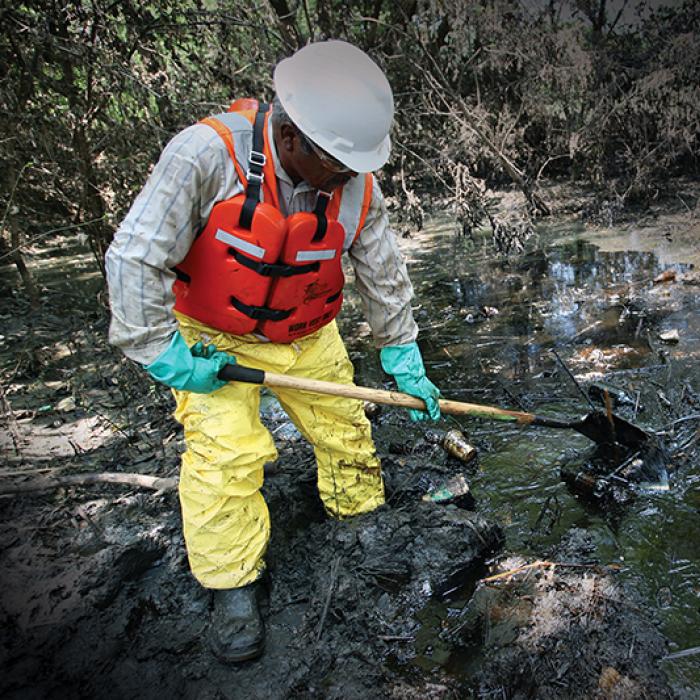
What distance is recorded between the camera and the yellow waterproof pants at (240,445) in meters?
2.16

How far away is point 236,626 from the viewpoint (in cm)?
214

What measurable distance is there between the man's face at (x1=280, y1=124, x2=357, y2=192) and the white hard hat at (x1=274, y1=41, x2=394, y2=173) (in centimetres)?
6

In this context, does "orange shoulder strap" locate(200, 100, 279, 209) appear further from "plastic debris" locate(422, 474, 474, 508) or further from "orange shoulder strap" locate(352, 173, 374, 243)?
"plastic debris" locate(422, 474, 474, 508)

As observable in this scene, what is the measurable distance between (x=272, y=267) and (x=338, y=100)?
0.65 m

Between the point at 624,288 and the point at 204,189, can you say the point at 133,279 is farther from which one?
the point at 624,288

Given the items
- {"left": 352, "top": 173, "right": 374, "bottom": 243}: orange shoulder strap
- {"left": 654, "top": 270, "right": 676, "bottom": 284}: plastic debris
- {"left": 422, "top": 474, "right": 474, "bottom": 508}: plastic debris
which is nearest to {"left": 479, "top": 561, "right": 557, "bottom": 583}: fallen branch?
{"left": 422, "top": 474, "right": 474, "bottom": 508}: plastic debris

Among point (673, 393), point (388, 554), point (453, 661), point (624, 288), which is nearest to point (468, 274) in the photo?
point (624, 288)

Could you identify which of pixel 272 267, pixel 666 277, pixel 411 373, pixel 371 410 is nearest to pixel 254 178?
pixel 272 267

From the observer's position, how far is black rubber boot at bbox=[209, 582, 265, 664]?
2.09m

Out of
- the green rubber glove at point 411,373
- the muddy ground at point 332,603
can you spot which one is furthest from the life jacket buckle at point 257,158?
the muddy ground at point 332,603

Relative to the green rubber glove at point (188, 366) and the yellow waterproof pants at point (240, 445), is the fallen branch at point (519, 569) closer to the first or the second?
the yellow waterproof pants at point (240, 445)

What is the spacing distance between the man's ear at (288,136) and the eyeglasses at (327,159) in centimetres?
7

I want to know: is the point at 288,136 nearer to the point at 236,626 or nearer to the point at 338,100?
the point at 338,100

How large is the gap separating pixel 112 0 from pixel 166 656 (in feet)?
16.4
